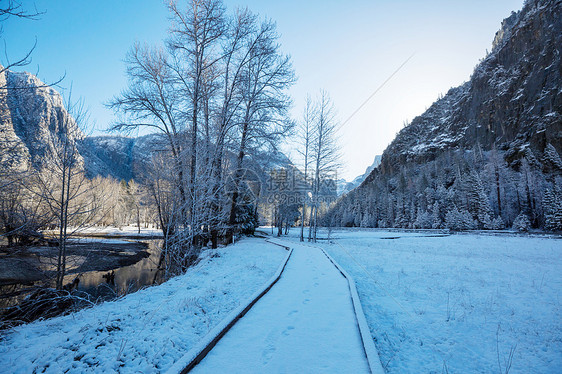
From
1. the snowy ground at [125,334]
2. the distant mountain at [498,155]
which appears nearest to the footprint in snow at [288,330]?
the snowy ground at [125,334]

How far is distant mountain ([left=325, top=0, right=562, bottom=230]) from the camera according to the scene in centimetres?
3719

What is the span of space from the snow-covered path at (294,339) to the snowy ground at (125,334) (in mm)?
633

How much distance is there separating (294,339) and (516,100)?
8613 centimetres

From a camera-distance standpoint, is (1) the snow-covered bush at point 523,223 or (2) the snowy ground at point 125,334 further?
(1) the snow-covered bush at point 523,223

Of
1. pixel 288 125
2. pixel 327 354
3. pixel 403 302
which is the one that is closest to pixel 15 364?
pixel 327 354

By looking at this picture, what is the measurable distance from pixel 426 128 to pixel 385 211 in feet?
244

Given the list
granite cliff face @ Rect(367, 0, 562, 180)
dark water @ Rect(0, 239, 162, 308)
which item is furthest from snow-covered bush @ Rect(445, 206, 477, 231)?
dark water @ Rect(0, 239, 162, 308)

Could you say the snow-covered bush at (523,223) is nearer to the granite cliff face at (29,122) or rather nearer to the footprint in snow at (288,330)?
the footprint in snow at (288,330)

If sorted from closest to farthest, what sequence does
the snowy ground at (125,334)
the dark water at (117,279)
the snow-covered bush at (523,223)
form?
the snowy ground at (125,334) < the dark water at (117,279) < the snow-covered bush at (523,223)

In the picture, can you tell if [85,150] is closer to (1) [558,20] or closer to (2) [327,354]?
(2) [327,354]

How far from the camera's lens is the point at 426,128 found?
11112 cm

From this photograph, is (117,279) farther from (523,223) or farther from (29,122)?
(523,223)

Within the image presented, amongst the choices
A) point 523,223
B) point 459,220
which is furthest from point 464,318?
point 459,220

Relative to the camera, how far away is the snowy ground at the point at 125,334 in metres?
2.67
